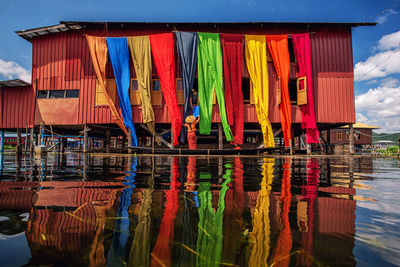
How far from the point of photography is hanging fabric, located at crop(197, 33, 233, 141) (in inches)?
502

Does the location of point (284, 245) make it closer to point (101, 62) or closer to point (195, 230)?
point (195, 230)

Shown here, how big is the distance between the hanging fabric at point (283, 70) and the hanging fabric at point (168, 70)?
261 inches

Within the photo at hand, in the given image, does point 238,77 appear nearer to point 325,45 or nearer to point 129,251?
point 325,45

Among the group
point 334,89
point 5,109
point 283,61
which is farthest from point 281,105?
point 5,109

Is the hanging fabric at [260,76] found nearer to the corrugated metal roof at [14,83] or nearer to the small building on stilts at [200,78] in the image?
the small building on stilts at [200,78]

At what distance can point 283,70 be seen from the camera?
1313 cm

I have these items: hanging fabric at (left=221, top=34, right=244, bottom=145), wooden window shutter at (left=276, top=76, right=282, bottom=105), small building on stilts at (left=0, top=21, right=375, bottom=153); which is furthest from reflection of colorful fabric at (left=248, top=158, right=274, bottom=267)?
wooden window shutter at (left=276, top=76, right=282, bottom=105)

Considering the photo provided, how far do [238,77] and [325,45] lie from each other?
6.54m

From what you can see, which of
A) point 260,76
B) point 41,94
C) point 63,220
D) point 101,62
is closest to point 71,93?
point 41,94

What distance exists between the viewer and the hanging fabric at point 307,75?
12.9m

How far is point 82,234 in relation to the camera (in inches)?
43.4

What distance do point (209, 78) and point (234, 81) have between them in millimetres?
1660

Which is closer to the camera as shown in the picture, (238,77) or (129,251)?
(129,251)

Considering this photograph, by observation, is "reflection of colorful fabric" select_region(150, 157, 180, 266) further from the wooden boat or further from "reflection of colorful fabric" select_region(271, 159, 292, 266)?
the wooden boat
